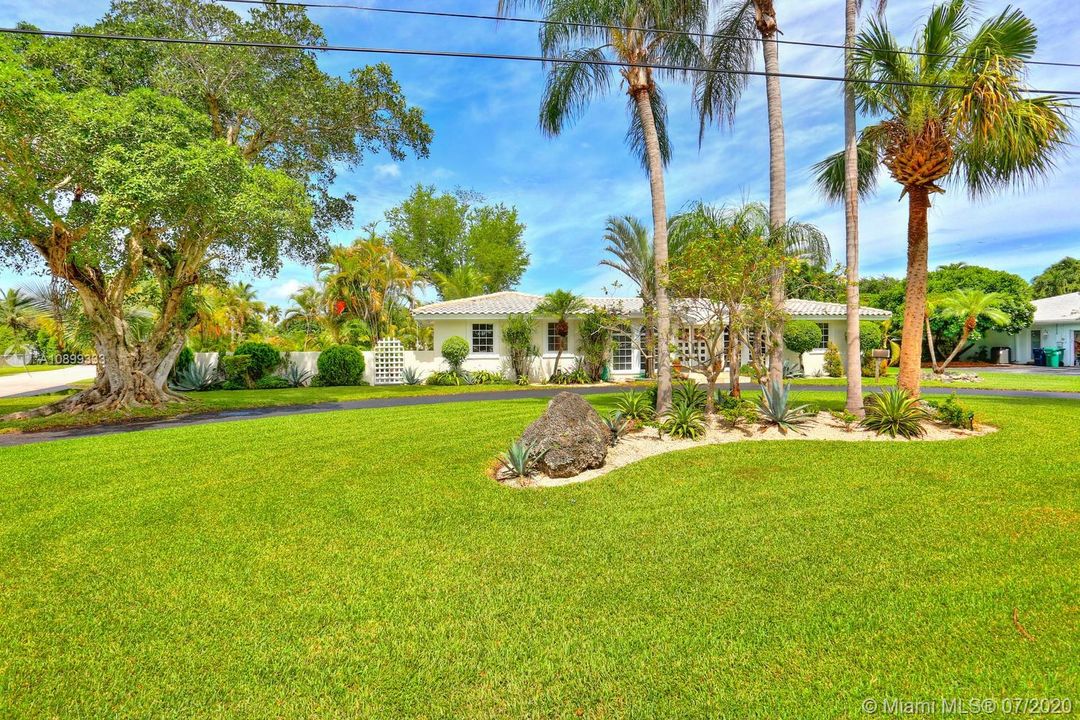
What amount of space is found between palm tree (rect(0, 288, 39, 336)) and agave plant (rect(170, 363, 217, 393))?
32.9 m

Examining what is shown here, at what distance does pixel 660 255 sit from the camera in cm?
932

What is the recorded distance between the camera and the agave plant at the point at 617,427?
7.85 meters

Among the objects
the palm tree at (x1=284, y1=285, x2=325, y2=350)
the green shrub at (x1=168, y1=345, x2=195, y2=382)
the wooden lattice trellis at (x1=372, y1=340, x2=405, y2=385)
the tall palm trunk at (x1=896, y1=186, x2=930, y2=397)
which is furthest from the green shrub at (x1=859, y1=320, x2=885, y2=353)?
the palm tree at (x1=284, y1=285, x2=325, y2=350)

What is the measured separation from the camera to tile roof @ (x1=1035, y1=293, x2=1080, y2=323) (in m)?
26.5

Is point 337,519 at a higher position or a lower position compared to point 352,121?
lower

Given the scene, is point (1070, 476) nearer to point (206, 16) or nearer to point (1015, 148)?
point (1015, 148)

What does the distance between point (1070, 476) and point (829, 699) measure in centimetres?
595

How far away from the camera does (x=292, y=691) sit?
8.14 feet

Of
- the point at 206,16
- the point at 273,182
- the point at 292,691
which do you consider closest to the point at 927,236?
the point at 292,691

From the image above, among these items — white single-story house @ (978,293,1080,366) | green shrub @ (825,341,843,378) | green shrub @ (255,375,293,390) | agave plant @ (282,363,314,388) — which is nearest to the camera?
green shrub @ (255,375,293,390)

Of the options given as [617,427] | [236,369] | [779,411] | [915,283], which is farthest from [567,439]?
[236,369]

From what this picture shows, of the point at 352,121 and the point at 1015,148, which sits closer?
the point at 1015,148

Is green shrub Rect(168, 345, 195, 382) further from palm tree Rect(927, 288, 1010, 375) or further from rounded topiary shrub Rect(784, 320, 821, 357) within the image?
palm tree Rect(927, 288, 1010, 375)

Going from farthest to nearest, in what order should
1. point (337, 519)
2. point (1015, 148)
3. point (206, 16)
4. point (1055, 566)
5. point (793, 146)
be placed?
point (206, 16) → point (793, 146) → point (1015, 148) → point (337, 519) → point (1055, 566)
